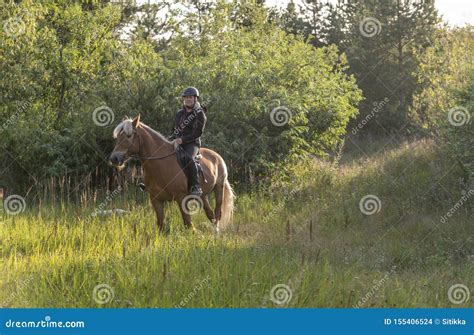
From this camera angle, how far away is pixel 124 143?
8.63 m

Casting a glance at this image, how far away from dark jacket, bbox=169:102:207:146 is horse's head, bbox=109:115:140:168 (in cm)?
90

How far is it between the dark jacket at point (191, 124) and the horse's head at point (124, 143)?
0.90m

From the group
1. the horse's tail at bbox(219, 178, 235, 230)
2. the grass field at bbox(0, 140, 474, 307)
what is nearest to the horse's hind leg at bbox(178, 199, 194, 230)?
the grass field at bbox(0, 140, 474, 307)

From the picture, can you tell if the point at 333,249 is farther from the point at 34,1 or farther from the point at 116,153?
the point at 34,1

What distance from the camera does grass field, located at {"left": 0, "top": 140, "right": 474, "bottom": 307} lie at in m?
5.76

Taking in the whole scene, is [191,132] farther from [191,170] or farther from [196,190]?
[196,190]

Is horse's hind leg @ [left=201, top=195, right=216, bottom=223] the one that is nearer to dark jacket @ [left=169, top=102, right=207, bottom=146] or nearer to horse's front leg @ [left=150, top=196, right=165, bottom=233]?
horse's front leg @ [left=150, top=196, right=165, bottom=233]

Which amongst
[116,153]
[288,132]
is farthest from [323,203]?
[116,153]

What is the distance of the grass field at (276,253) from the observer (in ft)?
18.9

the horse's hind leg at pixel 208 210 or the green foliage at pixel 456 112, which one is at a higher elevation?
the green foliage at pixel 456 112

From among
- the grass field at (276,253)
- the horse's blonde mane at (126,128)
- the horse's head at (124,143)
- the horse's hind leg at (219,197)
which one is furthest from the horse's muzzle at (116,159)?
the horse's hind leg at (219,197)

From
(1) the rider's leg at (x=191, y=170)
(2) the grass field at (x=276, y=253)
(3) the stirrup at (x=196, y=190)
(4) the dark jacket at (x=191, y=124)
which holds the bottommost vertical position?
(2) the grass field at (x=276, y=253)

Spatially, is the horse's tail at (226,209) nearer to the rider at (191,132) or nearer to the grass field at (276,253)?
the grass field at (276,253)

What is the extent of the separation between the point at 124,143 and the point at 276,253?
126 inches
